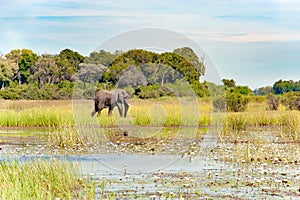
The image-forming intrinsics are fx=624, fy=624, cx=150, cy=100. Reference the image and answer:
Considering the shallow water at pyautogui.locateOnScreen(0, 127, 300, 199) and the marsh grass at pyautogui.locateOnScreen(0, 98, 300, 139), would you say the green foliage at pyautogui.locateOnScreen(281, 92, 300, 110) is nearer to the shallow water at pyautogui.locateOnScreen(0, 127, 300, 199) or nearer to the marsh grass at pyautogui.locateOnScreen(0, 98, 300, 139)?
the marsh grass at pyautogui.locateOnScreen(0, 98, 300, 139)

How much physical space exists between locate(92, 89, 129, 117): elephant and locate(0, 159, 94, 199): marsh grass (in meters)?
14.6

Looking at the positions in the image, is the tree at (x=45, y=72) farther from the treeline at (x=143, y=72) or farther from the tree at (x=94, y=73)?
the treeline at (x=143, y=72)

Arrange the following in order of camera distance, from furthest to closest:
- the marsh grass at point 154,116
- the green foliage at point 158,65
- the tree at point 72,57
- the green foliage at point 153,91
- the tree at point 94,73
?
1. the tree at point 72,57
2. the tree at point 94,73
3. the marsh grass at point 154,116
4. the green foliage at point 153,91
5. the green foliage at point 158,65

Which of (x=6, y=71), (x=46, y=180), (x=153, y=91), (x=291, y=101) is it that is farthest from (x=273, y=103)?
(x=6, y=71)

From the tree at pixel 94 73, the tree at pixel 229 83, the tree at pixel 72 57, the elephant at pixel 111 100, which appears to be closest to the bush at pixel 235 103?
the tree at pixel 94 73

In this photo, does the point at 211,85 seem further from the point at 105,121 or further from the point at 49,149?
the point at 49,149

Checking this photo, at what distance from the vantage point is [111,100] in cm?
2491

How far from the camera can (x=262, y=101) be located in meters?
37.7

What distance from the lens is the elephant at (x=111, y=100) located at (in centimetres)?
Answer: 2444

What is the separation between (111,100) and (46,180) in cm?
1584

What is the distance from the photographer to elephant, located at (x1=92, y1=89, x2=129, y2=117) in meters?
24.4

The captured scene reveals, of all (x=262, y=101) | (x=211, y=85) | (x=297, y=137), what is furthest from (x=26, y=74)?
(x=297, y=137)

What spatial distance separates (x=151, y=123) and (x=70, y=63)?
2981 centimetres

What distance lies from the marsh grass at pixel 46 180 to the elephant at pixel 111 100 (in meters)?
14.6
